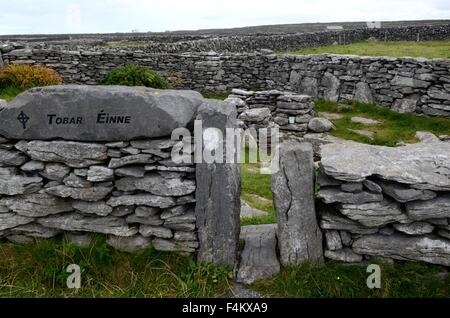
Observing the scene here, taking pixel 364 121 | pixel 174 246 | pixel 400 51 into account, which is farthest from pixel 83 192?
pixel 400 51

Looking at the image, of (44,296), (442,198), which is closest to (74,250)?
(44,296)

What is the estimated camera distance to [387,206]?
212 inches

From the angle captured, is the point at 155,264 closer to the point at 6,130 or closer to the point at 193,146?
the point at 193,146

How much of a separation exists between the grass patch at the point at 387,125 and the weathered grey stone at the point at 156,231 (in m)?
8.98

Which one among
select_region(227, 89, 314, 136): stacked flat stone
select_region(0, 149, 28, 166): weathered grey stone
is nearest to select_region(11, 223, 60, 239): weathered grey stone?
select_region(0, 149, 28, 166): weathered grey stone

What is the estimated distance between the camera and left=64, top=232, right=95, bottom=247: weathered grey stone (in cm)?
615

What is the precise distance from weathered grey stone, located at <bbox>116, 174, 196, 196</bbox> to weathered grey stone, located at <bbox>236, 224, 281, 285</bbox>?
1.31m

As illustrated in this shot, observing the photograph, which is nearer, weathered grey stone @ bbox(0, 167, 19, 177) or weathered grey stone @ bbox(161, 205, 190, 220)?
weathered grey stone @ bbox(161, 205, 190, 220)

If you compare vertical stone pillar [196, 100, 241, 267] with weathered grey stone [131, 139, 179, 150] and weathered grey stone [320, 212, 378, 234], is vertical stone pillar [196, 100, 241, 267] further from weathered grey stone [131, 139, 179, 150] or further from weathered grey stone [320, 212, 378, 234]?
weathered grey stone [320, 212, 378, 234]

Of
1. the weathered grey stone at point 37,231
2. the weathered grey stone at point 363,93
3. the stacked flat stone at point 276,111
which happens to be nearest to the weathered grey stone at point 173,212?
the weathered grey stone at point 37,231

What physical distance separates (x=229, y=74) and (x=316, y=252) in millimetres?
15442

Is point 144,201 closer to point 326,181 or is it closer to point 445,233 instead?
point 326,181

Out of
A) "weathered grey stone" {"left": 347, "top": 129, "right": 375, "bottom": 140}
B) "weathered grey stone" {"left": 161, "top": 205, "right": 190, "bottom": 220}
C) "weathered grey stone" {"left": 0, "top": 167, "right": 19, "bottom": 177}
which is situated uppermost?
"weathered grey stone" {"left": 0, "top": 167, "right": 19, "bottom": 177}

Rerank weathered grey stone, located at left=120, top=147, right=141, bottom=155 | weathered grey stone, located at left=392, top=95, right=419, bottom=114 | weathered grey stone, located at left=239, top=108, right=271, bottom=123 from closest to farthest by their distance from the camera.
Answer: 1. weathered grey stone, located at left=120, top=147, right=141, bottom=155
2. weathered grey stone, located at left=239, top=108, right=271, bottom=123
3. weathered grey stone, located at left=392, top=95, right=419, bottom=114
